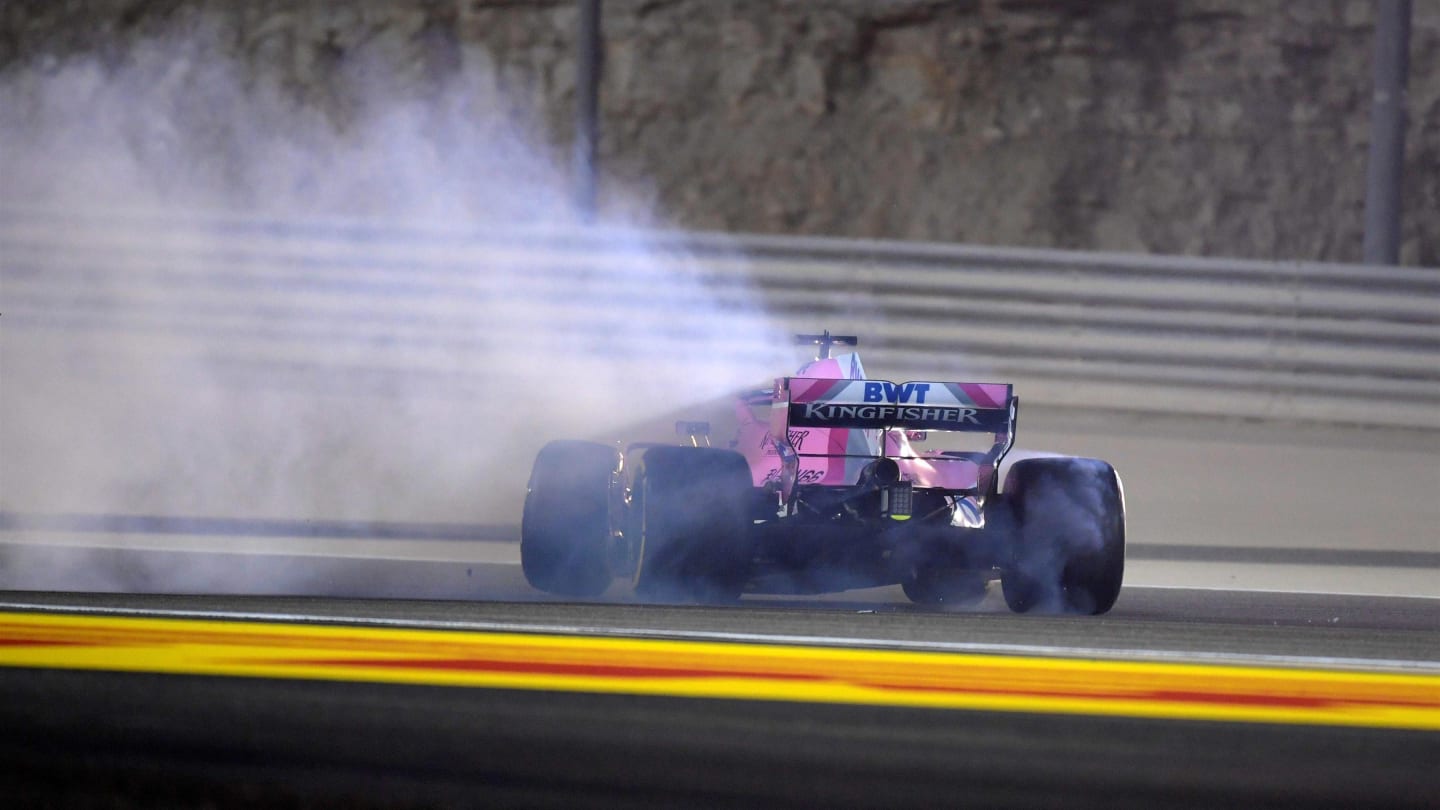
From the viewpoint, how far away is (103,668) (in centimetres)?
401

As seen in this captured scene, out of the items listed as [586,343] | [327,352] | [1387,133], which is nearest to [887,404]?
[586,343]

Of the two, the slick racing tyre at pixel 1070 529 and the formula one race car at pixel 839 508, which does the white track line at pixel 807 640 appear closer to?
the formula one race car at pixel 839 508

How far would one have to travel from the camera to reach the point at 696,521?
5203mm

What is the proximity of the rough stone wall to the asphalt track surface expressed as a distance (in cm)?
1272

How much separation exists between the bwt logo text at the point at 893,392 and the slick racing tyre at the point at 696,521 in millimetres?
441

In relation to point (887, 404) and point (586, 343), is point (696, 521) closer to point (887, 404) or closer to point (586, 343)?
point (887, 404)

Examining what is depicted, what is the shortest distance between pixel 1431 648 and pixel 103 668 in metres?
3.57

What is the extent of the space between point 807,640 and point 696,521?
63 cm

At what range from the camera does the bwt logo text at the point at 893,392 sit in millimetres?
5230

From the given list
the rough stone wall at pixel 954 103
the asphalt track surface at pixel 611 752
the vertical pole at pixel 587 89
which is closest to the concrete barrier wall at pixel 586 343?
the vertical pole at pixel 587 89

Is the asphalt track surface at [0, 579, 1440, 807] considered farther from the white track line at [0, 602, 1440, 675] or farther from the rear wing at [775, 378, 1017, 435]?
the rear wing at [775, 378, 1017, 435]

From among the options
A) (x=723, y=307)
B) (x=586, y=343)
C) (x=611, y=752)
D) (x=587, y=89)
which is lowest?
(x=611, y=752)

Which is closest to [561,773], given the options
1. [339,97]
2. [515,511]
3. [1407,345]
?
[515,511]

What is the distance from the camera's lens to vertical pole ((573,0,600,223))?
10.8 metres
